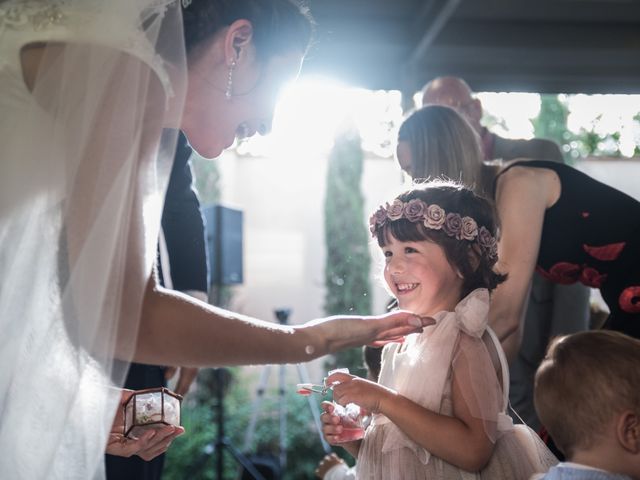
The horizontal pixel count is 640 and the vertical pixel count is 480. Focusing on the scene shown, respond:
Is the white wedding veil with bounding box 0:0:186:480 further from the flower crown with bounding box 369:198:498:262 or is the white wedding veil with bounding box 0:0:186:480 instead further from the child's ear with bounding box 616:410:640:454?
the child's ear with bounding box 616:410:640:454

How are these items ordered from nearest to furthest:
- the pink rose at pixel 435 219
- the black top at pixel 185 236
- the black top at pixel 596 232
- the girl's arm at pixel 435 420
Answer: the girl's arm at pixel 435 420
the pink rose at pixel 435 219
the black top at pixel 596 232
the black top at pixel 185 236

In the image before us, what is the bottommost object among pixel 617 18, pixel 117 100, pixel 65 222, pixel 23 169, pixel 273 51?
pixel 65 222

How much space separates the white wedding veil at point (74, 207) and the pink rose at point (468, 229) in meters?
0.76

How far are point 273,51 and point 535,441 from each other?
108cm

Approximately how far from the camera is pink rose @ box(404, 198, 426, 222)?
1720 mm

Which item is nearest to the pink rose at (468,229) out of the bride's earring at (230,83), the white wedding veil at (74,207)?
the bride's earring at (230,83)

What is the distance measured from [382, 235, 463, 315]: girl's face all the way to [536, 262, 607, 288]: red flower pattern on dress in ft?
1.92

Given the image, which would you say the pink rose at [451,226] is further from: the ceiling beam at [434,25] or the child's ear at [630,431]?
the ceiling beam at [434,25]

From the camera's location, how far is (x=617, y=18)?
12.5 feet

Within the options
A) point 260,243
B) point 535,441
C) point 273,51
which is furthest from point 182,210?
point 260,243

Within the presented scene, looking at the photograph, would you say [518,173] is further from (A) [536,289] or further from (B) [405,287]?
(A) [536,289]

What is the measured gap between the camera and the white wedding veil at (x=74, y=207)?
1.19 meters

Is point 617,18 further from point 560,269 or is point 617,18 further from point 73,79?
point 73,79

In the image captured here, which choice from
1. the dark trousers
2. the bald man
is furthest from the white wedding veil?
the bald man
